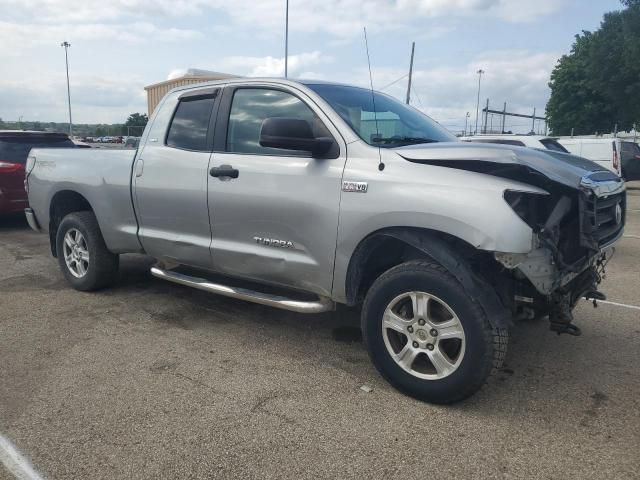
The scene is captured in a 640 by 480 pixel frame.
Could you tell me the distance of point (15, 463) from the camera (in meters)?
2.57

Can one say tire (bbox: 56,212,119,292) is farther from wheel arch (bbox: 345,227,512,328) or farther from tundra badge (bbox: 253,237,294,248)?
wheel arch (bbox: 345,227,512,328)

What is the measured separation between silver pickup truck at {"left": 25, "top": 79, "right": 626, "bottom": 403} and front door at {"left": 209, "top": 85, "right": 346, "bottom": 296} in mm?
10

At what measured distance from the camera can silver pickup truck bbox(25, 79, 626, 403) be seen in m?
2.96

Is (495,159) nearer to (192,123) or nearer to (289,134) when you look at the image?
(289,134)

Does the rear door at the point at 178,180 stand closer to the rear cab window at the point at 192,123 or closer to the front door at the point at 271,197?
the rear cab window at the point at 192,123

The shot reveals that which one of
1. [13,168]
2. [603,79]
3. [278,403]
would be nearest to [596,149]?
[603,79]

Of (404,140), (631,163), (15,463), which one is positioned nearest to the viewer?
(15,463)

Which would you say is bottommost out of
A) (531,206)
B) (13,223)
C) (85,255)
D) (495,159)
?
(13,223)

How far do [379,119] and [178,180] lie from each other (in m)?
1.66

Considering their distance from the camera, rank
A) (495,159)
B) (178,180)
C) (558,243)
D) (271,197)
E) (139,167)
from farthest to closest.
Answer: (139,167), (178,180), (271,197), (558,243), (495,159)

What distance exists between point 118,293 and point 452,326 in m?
3.60

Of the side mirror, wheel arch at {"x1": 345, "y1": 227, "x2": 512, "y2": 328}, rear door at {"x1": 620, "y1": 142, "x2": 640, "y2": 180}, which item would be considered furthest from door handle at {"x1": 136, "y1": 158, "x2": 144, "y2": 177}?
rear door at {"x1": 620, "y1": 142, "x2": 640, "y2": 180}

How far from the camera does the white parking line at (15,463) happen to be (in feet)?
8.16

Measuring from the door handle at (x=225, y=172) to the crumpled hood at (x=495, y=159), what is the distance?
1.24 meters
